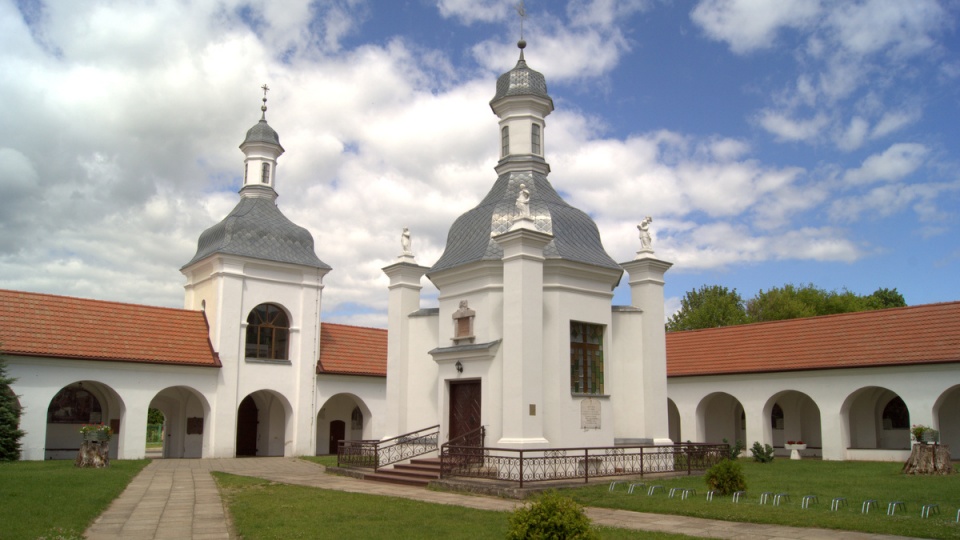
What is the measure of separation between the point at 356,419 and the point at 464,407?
52.2ft

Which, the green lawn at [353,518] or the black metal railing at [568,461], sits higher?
the black metal railing at [568,461]

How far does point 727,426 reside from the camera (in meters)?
32.2

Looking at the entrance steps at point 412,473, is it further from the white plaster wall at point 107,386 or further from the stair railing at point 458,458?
the white plaster wall at point 107,386

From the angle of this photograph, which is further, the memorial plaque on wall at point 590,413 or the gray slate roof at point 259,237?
the gray slate roof at point 259,237

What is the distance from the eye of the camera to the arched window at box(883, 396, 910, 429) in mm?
26578

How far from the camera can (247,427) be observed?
3080cm

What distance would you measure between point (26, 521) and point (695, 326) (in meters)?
47.1

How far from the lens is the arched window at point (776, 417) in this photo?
1190 inches

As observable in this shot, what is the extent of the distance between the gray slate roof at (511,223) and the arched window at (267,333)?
36.1ft

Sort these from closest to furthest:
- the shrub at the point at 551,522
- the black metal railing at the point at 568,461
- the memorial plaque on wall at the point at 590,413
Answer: the shrub at the point at 551,522 < the black metal railing at the point at 568,461 < the memorial plaque on wall at the point at 590,413

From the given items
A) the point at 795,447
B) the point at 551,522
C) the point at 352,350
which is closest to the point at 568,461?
the point at 551,522

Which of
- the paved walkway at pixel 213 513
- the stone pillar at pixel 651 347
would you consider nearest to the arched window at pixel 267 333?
the paved walkway at pixel 213 513

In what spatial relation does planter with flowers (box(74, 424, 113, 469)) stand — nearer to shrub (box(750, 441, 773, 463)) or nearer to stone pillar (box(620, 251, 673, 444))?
stone pillar (box(620, 251, 673, 444))

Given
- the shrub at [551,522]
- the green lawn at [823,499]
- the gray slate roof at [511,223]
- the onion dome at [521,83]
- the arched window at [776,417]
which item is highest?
the onion dome at [521,83]
